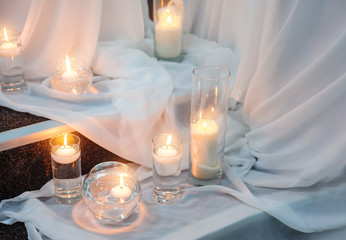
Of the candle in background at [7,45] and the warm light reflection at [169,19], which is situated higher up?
the warm light reflection at [169,19]

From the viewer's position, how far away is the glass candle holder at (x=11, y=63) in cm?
111

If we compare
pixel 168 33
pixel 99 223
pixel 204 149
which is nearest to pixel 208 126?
pixel 204 149

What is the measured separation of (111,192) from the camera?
0.92 metres

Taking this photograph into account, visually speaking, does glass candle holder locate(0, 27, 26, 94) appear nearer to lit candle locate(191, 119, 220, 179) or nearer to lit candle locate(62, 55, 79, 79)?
lit candle locate(62, 55, 79, 79)

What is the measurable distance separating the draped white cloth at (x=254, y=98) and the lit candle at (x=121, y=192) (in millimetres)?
150

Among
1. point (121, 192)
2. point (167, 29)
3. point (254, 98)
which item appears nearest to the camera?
point (121, 192)

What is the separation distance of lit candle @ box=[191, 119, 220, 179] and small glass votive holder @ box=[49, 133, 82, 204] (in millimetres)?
244

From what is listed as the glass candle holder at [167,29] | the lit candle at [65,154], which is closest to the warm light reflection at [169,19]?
the glass candle holder at [167,29]

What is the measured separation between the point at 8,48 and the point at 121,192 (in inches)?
18.1

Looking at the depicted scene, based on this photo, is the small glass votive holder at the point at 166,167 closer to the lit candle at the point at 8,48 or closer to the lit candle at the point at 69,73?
the lit candle at the point at 69,73

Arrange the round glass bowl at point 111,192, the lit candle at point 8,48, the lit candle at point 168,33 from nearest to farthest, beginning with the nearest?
the round glass bowl at point 111,192 → the lit candle at point 8,48 → the lit candle at point 168,33

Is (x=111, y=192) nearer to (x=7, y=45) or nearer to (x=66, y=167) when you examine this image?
(x=66, y=167)

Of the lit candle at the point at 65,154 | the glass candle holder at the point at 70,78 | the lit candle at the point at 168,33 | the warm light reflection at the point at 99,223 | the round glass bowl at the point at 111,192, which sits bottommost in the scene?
the warm light reflection at the point at 99,223

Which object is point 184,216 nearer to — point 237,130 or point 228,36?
point 237,130
